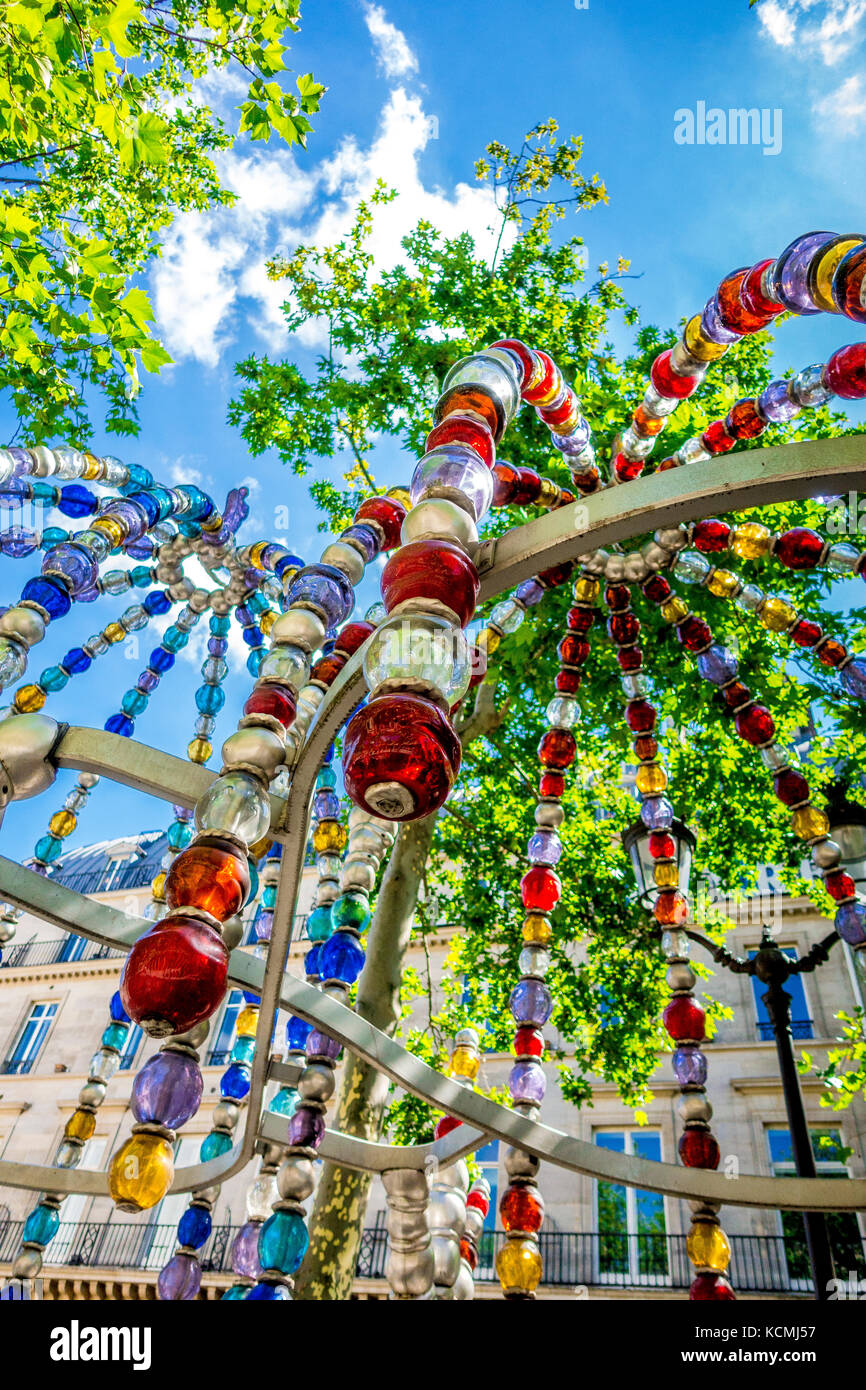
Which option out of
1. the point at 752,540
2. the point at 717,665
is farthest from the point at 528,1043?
the point at 752,540

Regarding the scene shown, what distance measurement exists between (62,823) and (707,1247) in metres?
4.14

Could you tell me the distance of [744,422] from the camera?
3.66 metres

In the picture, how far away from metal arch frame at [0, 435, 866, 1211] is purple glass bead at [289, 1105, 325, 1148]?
0.59 ft

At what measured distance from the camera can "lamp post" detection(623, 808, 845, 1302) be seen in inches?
185

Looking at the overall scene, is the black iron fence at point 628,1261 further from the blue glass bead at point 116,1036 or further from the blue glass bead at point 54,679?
the blue glass bead at point 54,679

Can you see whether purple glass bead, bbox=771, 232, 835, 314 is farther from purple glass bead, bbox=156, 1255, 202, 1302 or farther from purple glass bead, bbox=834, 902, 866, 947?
purple glass bead, bbox=156, 1255, 202, 1302

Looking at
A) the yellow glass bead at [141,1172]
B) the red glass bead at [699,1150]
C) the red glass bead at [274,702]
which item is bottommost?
the yellow glass bead at [141,1172]

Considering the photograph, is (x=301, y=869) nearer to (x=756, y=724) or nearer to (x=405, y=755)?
(x=405, y=755)

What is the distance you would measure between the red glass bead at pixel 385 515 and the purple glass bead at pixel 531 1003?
2.06m

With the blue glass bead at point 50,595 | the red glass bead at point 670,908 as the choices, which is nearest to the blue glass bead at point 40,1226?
the blue glass bead at point 50,595

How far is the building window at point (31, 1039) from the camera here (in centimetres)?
2377

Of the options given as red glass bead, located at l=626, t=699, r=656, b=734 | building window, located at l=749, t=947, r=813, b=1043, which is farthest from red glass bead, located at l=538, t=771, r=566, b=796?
building window, located at l=749, t=947, r=813, b=1043
